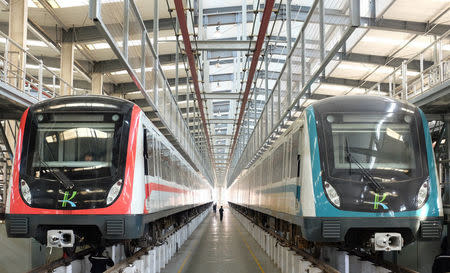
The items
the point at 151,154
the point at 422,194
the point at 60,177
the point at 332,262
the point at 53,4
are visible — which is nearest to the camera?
the point at 422,194

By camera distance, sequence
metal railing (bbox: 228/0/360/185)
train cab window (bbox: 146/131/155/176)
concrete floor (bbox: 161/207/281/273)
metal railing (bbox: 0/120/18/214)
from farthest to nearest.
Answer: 1. concrete floor (bbox: 161/207/281/273)
2. metal railing (bbox: 0/120/18/214)
3. train cab window (bbox: 146/131/155/176)
4. metal railing (bbox: 228/0/360/185)

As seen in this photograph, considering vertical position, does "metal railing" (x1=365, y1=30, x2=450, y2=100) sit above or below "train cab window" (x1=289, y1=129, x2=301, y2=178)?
above

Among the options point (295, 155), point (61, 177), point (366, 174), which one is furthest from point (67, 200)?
point (366, 174)

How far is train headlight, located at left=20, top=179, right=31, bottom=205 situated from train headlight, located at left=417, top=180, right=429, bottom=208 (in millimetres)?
5878

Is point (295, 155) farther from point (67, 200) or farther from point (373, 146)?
point (67, 200)

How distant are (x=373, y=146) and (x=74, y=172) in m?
4.66

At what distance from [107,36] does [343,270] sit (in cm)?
538

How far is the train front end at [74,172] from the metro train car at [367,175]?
9.11ft

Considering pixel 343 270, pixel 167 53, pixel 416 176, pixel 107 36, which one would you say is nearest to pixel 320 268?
pixel 343 270

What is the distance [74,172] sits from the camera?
8.15 meters

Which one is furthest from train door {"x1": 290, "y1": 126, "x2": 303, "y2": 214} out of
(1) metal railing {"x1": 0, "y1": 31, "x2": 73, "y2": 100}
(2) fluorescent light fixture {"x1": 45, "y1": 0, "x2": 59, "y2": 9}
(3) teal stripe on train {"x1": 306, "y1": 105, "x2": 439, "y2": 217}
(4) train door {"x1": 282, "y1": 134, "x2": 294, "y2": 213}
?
(2) fluorescent light fixture {"x1": 45, "y1": 0, "x2": 59, "y2": 9}

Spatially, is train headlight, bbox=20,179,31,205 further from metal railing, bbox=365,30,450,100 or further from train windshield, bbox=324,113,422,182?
metal railing, bbox=365,30,450,100

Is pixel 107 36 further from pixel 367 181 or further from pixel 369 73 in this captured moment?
pixel 369 73

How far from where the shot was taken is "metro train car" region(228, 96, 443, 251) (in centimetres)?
771
